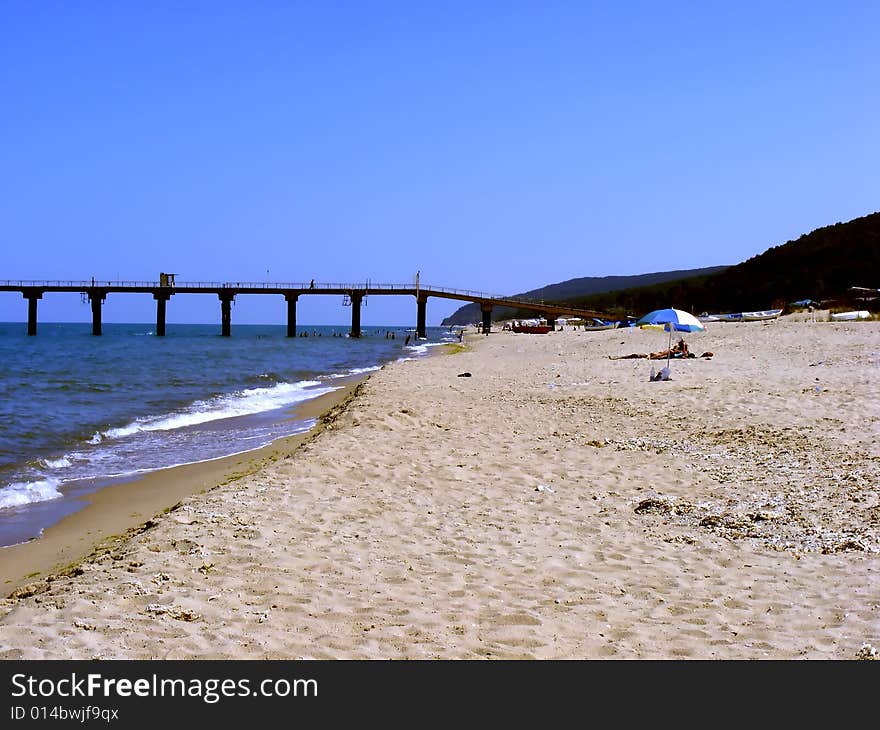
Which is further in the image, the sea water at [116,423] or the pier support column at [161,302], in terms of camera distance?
the pier support column at [161,302]

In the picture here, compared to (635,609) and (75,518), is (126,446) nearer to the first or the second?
(75,518)

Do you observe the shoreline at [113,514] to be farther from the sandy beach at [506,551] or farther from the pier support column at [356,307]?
the pier support column at [356,307]

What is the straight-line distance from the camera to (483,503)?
7633 millimetres

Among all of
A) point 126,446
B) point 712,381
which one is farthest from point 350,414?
point 712,381

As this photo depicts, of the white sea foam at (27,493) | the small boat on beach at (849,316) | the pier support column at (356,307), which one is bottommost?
the white sea foam at (27,493)

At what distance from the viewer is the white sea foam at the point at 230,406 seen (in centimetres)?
1571

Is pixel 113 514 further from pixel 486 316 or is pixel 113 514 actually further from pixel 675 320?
pixel 486 316

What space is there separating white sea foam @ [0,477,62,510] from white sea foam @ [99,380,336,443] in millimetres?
4186

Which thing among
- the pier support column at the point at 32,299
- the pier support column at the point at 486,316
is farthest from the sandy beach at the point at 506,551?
the pier support column at the point at 32,299

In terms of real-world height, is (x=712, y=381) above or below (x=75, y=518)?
above

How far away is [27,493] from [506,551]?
6439 mm

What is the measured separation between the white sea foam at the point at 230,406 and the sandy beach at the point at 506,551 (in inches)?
214

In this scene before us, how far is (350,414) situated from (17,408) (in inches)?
378

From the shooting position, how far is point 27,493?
938cm
